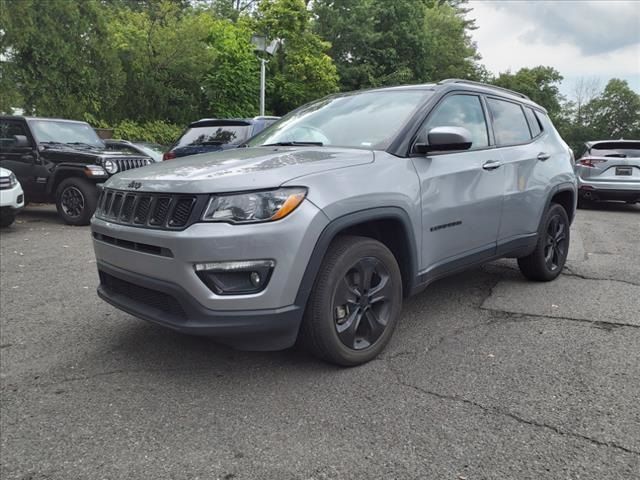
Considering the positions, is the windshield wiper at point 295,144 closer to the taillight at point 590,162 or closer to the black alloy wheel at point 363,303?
the black alloy wheel at point 363,303

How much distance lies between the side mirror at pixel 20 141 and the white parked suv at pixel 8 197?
1.13 metres

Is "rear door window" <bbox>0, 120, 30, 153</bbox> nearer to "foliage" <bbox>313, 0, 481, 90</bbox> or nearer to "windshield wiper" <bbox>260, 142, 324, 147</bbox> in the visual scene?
"windshield wiper" <bbox>260, 142, 324, 147</bbox>

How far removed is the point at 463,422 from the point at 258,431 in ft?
3.23

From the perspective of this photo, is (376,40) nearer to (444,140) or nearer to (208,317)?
(444,140)

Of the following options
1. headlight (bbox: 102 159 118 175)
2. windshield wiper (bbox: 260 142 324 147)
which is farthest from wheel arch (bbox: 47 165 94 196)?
windshield wiper (bbox: 260 142 324 147)

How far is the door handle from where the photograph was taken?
387cm

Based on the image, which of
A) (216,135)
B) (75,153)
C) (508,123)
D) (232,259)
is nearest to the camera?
(232,259)

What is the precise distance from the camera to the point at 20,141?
346 inches

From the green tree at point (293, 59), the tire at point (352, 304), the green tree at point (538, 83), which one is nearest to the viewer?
the tire at point (352, 304)

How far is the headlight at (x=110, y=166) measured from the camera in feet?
27.7

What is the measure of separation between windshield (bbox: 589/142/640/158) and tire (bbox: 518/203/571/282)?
6912mm

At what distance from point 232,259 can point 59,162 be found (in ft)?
24.4

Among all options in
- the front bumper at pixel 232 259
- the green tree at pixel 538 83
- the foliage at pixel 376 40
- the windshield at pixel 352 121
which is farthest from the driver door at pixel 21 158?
the green tree at pixel 538 83

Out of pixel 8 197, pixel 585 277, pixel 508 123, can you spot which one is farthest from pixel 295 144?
pixel 8 197
